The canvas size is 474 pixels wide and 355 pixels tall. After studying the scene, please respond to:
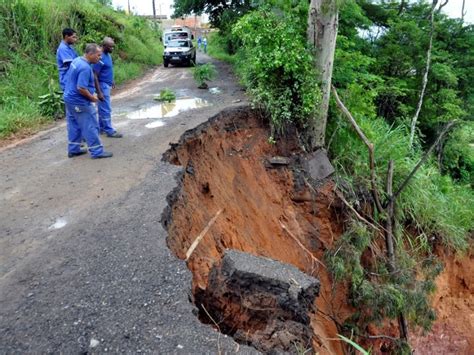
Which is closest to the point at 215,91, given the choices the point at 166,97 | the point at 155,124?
the point at 166,97

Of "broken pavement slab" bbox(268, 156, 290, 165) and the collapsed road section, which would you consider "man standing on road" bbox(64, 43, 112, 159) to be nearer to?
the collapsed road section

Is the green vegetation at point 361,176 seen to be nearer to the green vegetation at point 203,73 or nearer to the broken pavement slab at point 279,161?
the broken pavement slab at point 279,161

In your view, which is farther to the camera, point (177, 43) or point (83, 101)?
point (177, 43)

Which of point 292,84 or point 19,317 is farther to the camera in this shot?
point 292,84

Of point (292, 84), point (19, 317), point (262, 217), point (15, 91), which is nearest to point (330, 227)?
point (262, 217)

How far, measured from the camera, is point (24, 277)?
3.21m

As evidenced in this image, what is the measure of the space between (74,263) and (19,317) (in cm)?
67

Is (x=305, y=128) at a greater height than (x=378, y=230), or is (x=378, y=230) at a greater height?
(x=305, y=128)

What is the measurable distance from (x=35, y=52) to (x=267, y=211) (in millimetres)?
9691

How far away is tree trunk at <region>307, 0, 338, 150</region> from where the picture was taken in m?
6.27

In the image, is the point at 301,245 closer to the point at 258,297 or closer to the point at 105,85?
the point at 258,297

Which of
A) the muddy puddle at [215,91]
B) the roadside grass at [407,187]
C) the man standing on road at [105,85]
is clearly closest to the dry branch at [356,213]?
the roadside grass at [407,187]

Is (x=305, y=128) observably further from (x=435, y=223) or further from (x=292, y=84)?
(x=435, y=223)

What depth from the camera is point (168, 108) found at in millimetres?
9336
